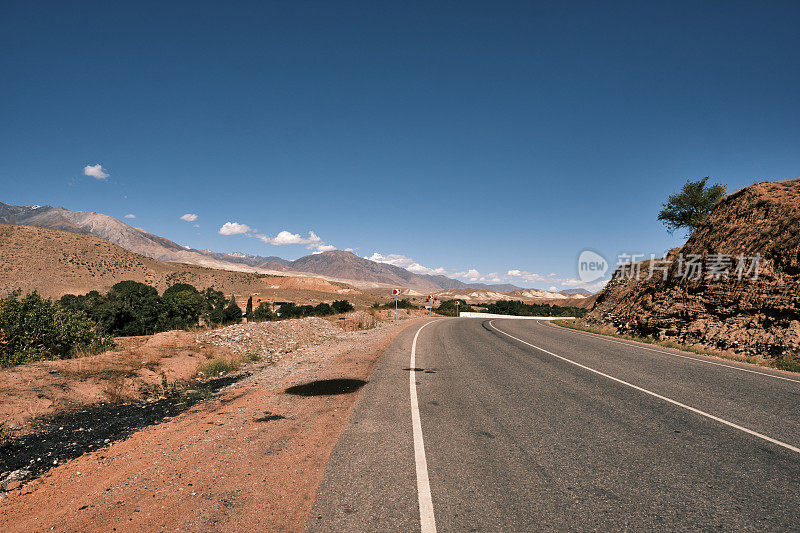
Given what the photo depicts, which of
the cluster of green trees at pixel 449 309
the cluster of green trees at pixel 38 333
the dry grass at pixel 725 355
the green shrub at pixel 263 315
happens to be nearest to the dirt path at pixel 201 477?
the cluster of green trees at pixel 38 333

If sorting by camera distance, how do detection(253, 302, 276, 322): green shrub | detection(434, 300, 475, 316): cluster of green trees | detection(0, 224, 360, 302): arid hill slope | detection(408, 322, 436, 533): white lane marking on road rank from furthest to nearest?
detection(0, 224, 360, 302): arid hill slope
detection(434, 300, 475, 316): cluster of green trees
detection(253, 302, 276, 322): green shrub
detection(408, 322, 436, 533): white lane marking on road

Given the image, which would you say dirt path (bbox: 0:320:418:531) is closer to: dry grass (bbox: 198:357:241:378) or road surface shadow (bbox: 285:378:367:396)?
road surface shadow (bbox: 285:378:367:396)

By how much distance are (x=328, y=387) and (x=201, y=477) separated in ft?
13.5

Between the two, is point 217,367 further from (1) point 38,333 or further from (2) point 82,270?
(2) point 82,270

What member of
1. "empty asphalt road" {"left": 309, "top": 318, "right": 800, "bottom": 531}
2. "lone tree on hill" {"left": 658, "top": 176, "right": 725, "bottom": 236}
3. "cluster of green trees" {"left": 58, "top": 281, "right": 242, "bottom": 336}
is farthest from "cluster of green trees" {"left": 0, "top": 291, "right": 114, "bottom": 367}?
"lone tree on hill" {"left": 658, "top": 176, "right": 725, "bottom": 236}

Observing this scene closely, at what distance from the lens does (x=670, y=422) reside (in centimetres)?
560

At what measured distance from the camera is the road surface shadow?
24.7 ft

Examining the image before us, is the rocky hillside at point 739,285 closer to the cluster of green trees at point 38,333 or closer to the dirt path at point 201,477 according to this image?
the dirt path at point 201,477

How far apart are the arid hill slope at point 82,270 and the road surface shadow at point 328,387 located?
276 ft

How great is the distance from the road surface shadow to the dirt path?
0.64 metres

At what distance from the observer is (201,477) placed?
3939 millimetres

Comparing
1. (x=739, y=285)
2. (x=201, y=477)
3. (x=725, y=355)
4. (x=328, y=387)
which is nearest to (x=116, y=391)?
(x=328, y=387)

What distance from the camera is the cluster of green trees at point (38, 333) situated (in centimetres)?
1078

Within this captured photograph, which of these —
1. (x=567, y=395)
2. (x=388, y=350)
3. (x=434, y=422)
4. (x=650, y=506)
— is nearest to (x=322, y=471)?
(x=434, y=422)
